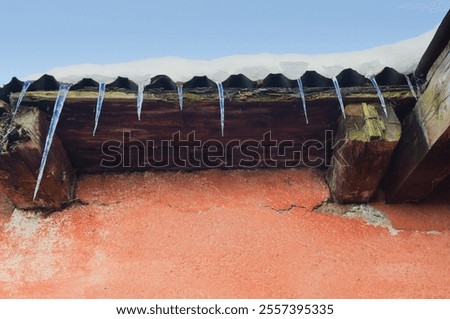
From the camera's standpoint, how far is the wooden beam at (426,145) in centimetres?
231

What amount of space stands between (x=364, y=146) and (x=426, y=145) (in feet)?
0.86

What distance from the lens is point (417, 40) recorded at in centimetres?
268

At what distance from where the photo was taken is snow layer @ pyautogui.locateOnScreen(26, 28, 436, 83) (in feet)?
8.38

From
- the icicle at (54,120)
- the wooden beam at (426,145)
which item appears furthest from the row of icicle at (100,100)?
the wooden beam at (426,145)

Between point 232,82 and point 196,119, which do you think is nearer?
point 232,82

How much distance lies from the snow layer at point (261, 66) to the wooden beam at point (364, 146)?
0.21 metres

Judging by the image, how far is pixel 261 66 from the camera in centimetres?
259

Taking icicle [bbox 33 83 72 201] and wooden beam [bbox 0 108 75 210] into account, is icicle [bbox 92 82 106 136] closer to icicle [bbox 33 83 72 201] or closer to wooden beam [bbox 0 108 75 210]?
icicle [bbox 33 83 72 201]

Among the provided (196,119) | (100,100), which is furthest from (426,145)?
(100,100)

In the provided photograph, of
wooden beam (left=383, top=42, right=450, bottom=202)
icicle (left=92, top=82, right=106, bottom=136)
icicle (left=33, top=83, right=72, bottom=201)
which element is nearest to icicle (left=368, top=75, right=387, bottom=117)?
wooden beam (left=383, top=42, right=450, bottom=202)

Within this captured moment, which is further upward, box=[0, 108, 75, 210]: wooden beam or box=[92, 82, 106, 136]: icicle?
box=[92, 82, 106, 136]: icicle

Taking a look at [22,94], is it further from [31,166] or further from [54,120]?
[31,166]

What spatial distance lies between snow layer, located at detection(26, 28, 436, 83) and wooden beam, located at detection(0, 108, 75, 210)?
254 millimetres

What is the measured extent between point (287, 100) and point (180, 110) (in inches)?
19.3
